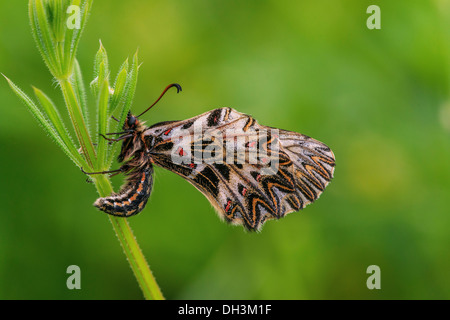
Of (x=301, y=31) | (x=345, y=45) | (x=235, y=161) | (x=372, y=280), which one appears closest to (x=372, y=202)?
(x=372, y=280)

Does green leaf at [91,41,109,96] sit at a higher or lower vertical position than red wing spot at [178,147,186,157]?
higher

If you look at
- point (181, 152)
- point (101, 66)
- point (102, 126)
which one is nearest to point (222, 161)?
point (181, 152)

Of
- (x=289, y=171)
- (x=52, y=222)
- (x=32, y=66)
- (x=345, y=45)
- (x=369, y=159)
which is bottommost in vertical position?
(x=52, y=222)

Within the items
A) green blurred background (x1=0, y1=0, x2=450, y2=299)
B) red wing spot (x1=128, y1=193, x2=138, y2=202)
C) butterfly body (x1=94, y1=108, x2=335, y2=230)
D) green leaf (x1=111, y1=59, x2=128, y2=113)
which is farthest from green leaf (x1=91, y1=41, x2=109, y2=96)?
green blurred background (x1=0, y1=0, x2=450, y2=299)

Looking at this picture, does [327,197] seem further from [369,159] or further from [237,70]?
[237,70]

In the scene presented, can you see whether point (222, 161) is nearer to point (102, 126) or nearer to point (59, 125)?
point (102, 126)

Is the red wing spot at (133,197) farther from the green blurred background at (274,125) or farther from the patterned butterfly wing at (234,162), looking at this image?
the green blurred background at (274,125)

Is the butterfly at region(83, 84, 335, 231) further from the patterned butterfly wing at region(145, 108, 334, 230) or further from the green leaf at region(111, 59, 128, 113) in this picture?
the green leaf at region(111, 59, 128, 113)

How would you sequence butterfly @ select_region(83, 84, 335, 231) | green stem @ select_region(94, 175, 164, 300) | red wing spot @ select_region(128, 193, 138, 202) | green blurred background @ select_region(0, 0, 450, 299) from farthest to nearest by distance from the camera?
green blurred background @ select_region(0, 0, 450, 299), butterfly @ select_region(83, 84, 335, 231), red wing spot @ select_region(128, 193, 138, 202), green stem @ select_region(94, 175, 164, 300)
